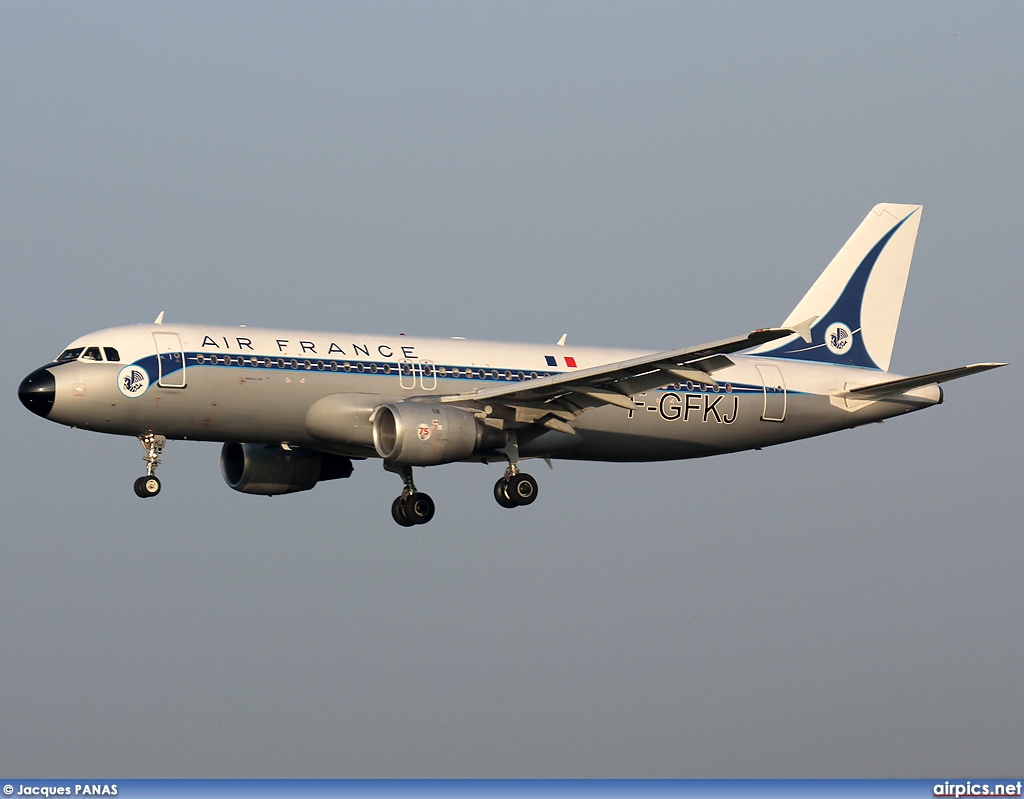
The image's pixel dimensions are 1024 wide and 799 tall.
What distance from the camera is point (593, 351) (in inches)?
2320

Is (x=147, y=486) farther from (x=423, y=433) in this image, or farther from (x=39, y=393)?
(x=423, y=433)

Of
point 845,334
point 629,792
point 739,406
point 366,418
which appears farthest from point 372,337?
point 629,792

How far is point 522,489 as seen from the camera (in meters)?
55.8

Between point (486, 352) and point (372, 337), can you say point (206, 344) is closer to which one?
point (372, 337)

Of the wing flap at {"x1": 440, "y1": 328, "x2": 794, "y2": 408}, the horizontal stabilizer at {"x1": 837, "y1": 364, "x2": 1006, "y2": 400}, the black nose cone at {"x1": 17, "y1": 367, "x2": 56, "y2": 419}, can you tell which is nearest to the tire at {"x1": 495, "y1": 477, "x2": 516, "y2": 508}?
the wing flap at {"x1": 440, "y1": 328, "x2": 794, "y2": 408}

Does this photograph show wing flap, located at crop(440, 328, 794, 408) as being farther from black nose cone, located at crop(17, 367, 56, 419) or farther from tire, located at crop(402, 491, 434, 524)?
black nose cone, located at crop(17, 367, 56, 419)

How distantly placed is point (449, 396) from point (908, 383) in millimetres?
14235

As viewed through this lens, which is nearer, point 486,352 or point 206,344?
point 206,344

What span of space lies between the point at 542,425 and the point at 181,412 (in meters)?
10.7

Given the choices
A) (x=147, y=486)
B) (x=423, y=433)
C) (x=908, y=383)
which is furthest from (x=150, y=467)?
(x=908, y=383)

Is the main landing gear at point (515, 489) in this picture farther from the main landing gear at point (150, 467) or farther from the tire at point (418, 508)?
the main landing gear at point (150, 467)

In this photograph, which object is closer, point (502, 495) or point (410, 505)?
point (502, 495)

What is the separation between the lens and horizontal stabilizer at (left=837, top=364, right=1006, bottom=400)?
172 feet
